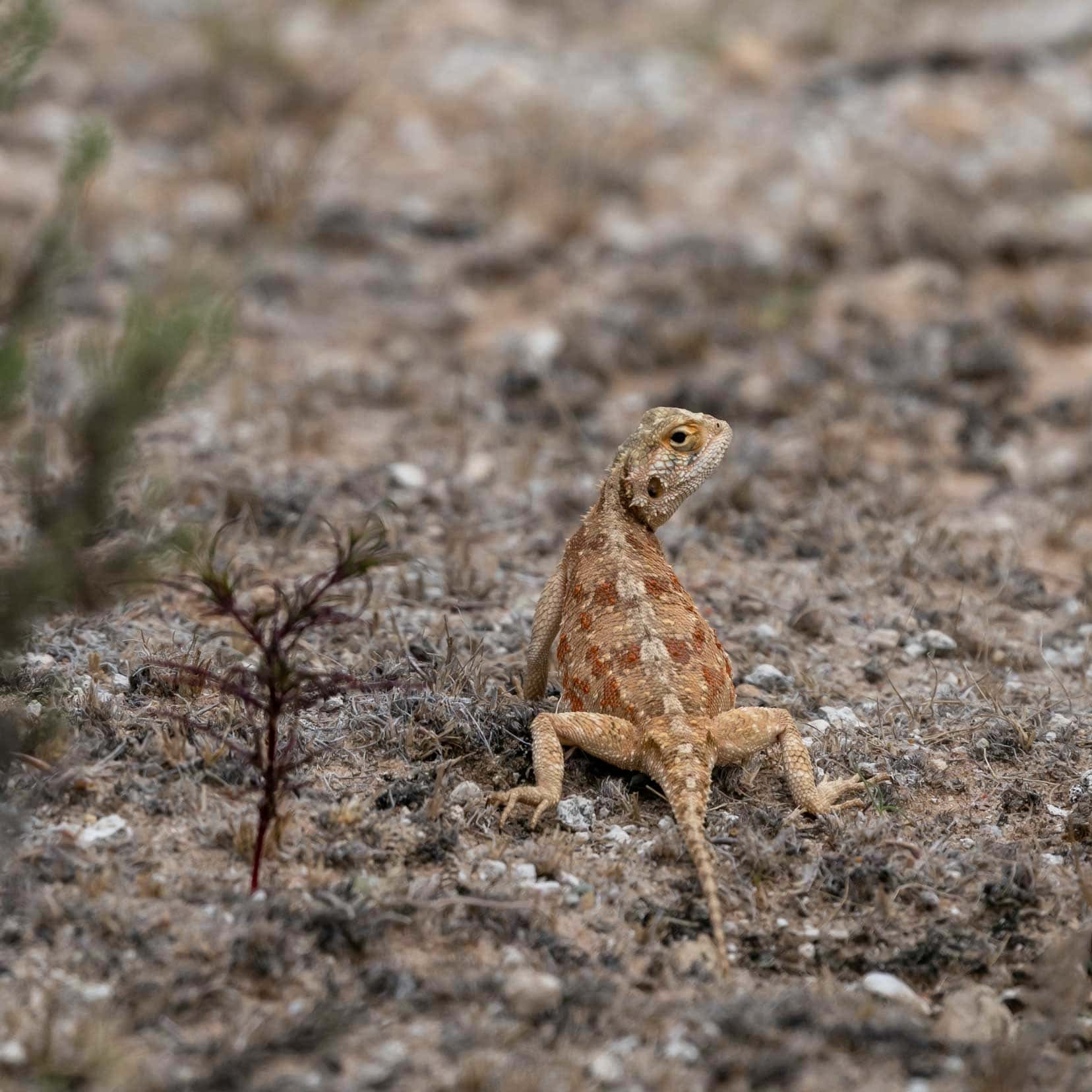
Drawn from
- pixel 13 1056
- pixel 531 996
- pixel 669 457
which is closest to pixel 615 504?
pixel 669 457

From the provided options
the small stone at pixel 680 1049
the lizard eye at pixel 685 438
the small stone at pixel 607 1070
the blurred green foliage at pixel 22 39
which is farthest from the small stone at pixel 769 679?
the blurred green foliage at pixel 22 39

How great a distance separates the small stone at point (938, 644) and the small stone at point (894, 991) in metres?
2.14

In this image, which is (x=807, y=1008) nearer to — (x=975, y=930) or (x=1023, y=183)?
(x=975, y=930)

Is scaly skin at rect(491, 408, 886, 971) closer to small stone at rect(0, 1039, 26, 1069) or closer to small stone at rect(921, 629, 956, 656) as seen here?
small stone at rect(921, 629, 956, 656)

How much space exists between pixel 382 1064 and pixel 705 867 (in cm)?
109

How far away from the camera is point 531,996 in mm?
3500

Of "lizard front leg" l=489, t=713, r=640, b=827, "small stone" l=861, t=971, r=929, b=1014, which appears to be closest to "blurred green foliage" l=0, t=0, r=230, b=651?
"lizard front leg" l=489, t=713, r=640, b=827

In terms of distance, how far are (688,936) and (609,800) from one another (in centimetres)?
66

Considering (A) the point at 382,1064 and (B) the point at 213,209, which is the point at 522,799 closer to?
(A) the point at 382,1064

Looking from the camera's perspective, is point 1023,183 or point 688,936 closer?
point 688,936

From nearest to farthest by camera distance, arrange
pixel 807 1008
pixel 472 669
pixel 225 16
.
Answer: pixel 807 1008 → pixel 472 669 → pixel 225 16

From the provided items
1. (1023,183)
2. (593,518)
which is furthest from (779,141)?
(593,518)

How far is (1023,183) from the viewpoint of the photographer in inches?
410

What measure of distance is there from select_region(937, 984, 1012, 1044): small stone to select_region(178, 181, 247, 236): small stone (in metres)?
7.77
